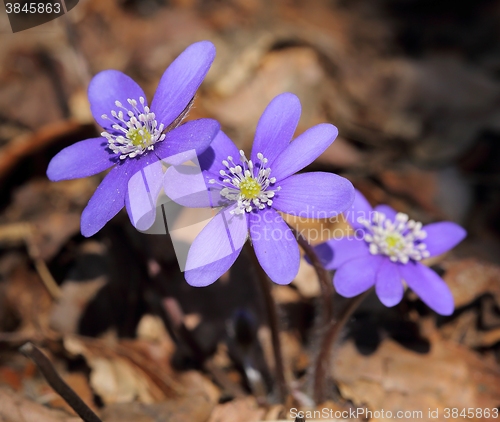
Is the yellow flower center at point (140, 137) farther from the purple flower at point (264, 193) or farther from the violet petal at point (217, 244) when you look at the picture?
the violet petal at point (217, 244)

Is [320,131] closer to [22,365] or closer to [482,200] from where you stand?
[22,365]

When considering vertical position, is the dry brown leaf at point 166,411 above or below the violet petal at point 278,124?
below

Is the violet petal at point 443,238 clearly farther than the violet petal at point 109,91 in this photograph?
Yes

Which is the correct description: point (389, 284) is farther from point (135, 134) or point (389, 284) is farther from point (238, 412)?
point (135, 134)

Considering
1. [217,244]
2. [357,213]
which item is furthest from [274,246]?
[357,213]

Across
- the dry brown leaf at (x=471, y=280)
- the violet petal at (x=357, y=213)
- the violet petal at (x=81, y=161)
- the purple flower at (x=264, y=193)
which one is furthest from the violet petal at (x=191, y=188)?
the dry brown leaf at (x=471, y=280)

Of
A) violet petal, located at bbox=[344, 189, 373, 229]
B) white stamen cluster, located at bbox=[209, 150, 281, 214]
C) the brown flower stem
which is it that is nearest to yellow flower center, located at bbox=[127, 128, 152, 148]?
white stamen cluster, located at bbox=[209, 150, 281, 214]
